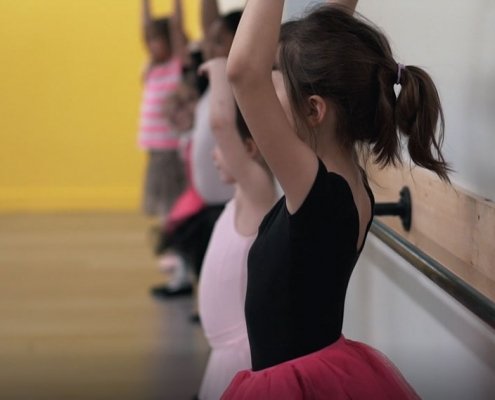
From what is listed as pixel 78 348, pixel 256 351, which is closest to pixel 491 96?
pixel 256 351

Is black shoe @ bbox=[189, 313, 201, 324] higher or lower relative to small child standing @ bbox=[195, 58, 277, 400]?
lower

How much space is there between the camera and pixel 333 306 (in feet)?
3.41

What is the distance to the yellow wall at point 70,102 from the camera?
5582 millimetres

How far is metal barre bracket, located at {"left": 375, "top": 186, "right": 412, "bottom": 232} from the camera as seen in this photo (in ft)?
4.25

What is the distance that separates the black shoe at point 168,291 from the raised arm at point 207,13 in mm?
1411

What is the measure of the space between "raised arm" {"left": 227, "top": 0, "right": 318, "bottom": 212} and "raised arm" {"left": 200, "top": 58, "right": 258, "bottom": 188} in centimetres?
65

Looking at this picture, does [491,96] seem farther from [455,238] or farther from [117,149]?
[117,149]

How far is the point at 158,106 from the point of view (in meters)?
4.11

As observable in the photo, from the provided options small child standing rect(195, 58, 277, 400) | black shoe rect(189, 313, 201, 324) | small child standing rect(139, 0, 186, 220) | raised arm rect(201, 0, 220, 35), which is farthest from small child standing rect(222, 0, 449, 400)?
small child standing rect(139, 0, 186, 220)

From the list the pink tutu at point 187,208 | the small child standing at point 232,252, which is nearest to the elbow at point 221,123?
the small child standing at point 232,252

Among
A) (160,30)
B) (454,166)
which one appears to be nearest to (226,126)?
(454,166)

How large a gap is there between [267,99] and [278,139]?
0.15 feet

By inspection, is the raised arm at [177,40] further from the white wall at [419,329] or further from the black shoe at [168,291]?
the white wall at [419,329]

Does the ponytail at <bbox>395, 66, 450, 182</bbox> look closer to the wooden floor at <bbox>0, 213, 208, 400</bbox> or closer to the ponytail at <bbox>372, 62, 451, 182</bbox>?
the ponytail at <bbox>372, 62, 451, 182</bbox>
